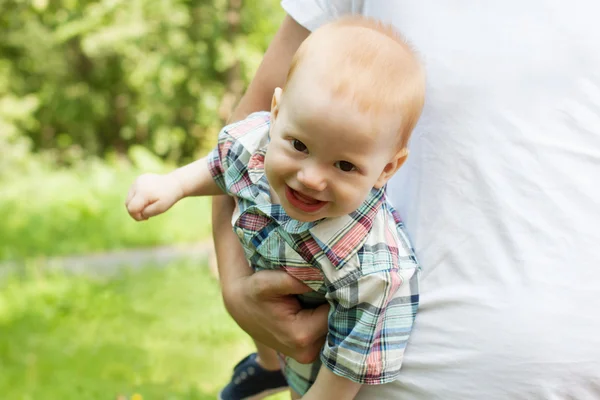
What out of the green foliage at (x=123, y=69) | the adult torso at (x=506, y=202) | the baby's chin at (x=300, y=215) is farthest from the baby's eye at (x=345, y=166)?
the green foliage at (x=123, y=69)

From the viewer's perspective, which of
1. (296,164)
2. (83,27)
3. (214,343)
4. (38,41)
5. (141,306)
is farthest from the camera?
(38,41)

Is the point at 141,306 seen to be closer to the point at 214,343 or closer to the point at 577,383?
the point at 214,343

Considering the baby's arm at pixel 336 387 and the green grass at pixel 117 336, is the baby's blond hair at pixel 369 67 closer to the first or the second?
the baby's arm at pixel 336 387

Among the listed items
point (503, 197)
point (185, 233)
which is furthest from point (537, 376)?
point (185, 233)

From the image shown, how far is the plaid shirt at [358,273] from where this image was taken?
1.31 metres

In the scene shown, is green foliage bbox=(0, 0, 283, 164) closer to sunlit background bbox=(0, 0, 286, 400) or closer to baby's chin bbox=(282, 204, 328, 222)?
sunlit background bbox=(0, 0, 286, 400)

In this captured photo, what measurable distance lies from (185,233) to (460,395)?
201 inches

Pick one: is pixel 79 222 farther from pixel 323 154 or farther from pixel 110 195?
pixel 323 154

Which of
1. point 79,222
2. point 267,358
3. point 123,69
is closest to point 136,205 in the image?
point 267,358

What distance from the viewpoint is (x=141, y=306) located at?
4707mm

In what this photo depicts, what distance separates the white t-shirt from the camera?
121 cm

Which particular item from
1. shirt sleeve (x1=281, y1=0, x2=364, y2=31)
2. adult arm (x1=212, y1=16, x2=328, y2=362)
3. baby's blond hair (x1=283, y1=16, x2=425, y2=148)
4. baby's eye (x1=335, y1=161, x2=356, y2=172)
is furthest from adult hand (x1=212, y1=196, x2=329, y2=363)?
shirt sleeve (x1=281, y1=0, x2=364, y2=31)

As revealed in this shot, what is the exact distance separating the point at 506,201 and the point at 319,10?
0.61 meters

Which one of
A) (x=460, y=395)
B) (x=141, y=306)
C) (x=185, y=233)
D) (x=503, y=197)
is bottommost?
(x=185, y=233)
